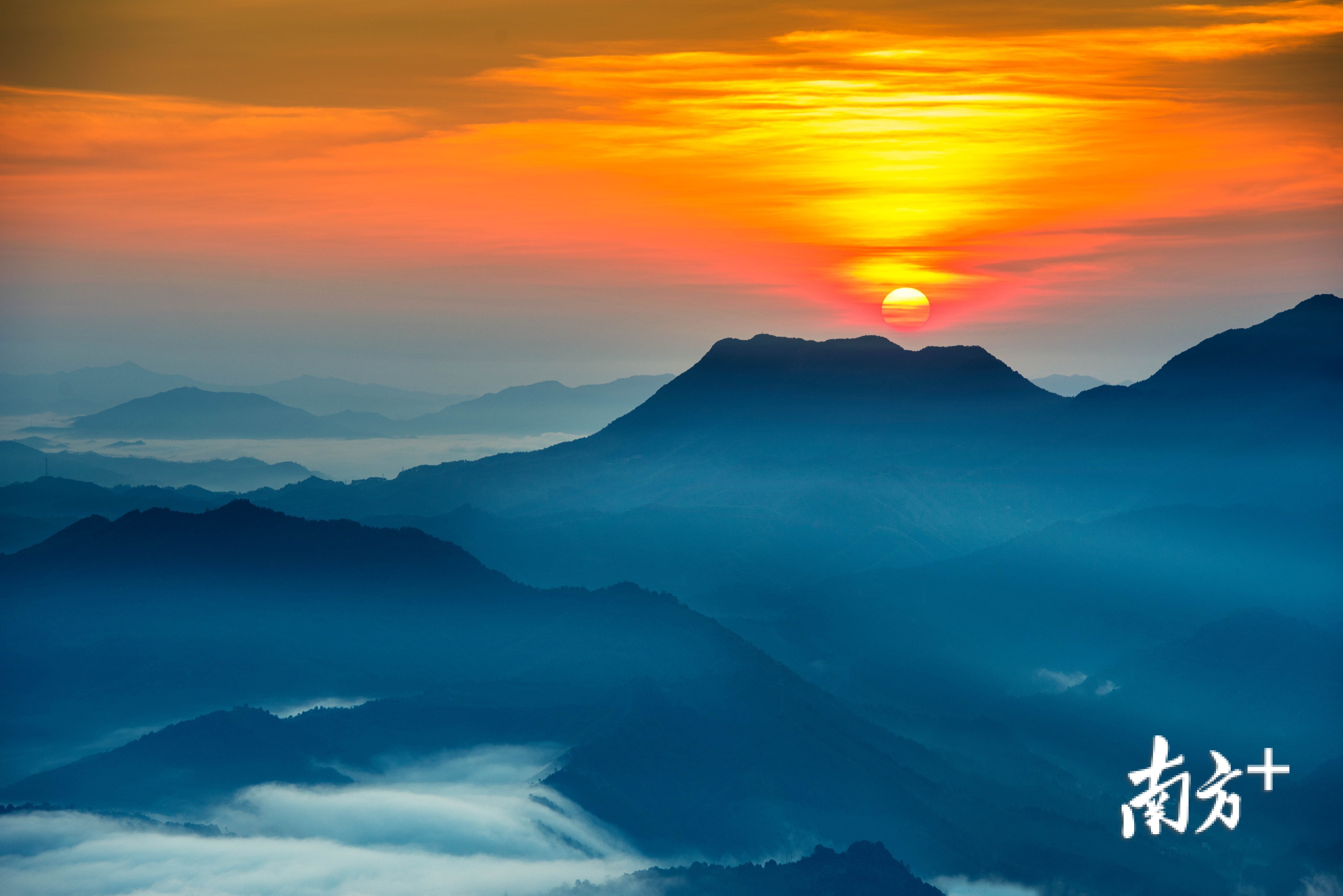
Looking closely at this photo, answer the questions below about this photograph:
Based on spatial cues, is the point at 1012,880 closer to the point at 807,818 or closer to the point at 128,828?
the point at 807,818

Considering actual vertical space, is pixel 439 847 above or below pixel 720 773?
below

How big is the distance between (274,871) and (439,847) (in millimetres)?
24928

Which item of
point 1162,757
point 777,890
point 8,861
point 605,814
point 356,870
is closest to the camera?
point 1162,757

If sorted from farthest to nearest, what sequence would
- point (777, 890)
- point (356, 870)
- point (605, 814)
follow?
1. point (605, 814)
2. point (356, 870)
3. point (777, 890)

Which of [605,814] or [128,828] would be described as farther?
[605,814]

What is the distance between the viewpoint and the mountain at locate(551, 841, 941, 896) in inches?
5659

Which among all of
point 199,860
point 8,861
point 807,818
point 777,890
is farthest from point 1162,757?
point 8,861

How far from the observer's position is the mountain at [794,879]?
472 ft

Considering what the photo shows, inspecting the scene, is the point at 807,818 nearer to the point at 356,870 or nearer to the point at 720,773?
the point at 720,773

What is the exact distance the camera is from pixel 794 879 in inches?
5812

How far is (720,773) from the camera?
199 m

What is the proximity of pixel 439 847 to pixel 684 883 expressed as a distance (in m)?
46.7

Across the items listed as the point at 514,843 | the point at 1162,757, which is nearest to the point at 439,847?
the point at 514,843

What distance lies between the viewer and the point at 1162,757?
359 ft
